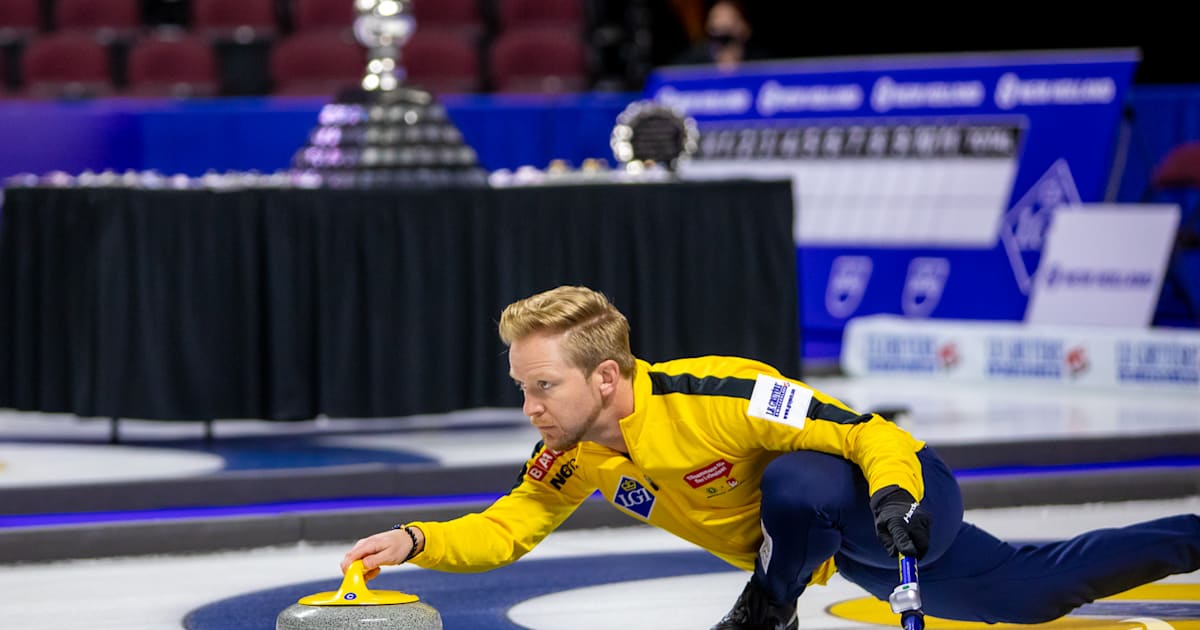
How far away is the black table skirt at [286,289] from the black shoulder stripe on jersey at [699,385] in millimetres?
3257

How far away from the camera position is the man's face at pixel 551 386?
326cm

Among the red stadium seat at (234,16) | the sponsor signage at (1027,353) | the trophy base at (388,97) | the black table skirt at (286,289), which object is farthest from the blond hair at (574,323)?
the red stadium seat at (234,16)

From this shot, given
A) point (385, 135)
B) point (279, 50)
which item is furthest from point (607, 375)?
point (279, 50)

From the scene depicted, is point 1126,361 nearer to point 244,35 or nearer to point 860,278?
point 860,278

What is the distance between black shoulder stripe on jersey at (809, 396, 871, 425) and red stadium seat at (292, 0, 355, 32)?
9.46 m

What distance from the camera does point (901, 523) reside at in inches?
121

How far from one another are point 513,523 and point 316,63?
8.87m

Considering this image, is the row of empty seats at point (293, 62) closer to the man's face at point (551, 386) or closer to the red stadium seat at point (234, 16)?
the red stadium seat at point (234, 16)

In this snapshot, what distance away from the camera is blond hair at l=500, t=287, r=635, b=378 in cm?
327

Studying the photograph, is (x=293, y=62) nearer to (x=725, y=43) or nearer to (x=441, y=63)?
(x=441, y=63)

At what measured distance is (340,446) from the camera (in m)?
6.91

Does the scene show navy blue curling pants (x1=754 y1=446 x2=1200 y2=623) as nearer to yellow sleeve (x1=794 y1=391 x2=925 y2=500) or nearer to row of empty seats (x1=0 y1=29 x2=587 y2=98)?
yellow sleeve (x1=794 y1=391 x2=925 y2=500)

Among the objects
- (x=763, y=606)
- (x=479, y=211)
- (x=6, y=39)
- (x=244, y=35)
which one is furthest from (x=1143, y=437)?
(x=6, y=39)

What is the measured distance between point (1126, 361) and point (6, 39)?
7661 mm
